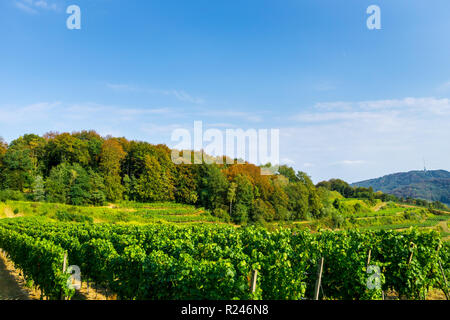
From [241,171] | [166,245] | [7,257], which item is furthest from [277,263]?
[241,171]

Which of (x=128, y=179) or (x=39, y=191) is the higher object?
(x=128, y=179)

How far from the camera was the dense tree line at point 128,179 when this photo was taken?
46972mm

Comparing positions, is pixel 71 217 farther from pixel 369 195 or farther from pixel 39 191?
pixel 369 195

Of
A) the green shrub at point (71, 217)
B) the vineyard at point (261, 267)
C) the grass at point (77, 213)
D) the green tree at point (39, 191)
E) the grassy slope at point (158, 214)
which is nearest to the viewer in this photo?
the vineyard at point (261, 267)

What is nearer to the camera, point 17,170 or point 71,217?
point 71,217

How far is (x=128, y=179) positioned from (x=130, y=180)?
0.77 meters

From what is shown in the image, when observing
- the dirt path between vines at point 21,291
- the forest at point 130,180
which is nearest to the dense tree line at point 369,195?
the forest at point 130,180

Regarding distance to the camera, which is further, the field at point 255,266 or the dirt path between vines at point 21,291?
the dirt path between vines at point 21,291

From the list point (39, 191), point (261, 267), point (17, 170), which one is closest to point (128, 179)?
point (39, 191)

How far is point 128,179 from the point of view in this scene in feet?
179

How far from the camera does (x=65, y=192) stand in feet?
151

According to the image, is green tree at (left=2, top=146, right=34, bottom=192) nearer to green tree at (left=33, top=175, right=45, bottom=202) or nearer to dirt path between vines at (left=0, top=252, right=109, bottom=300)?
green tree at (left=33, top=175, right=45, bottom=202)

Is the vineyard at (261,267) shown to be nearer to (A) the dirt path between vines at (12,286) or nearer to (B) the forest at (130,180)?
(A) the dirt path between vines at (12,286)
